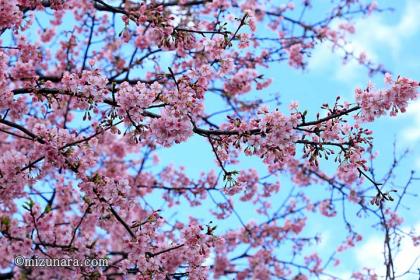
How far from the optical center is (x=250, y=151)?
Answer: 3.90m

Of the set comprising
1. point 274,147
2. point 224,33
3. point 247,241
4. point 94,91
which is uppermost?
point 247,241

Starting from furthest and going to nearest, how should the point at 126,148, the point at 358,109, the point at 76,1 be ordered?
1. the point at 126,148
2. the point at 76,1
3. the point at 358,109

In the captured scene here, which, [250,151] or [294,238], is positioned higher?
[294,238]

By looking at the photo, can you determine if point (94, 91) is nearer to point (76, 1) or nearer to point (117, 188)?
point (117, 188)

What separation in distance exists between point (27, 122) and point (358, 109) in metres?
6.15

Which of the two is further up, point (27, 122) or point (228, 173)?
point (27, 122)

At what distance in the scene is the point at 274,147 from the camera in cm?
386

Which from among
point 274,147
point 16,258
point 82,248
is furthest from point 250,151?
point 16,258

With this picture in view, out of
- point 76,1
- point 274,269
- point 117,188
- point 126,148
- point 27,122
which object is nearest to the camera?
point 117,188

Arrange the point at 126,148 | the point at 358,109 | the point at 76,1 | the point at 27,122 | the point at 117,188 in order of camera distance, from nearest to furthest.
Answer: the point at 358,109 → the point at 117,188 → the point at 27,122 → the point at 76,1 → the point at 126,148

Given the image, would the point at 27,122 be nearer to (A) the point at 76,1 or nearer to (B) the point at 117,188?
(A) the point at 76,1

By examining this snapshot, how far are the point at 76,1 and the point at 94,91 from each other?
18.8 feet

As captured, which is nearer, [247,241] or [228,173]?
[228,173]

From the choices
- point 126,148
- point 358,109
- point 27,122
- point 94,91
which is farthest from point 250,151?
point 126,148
